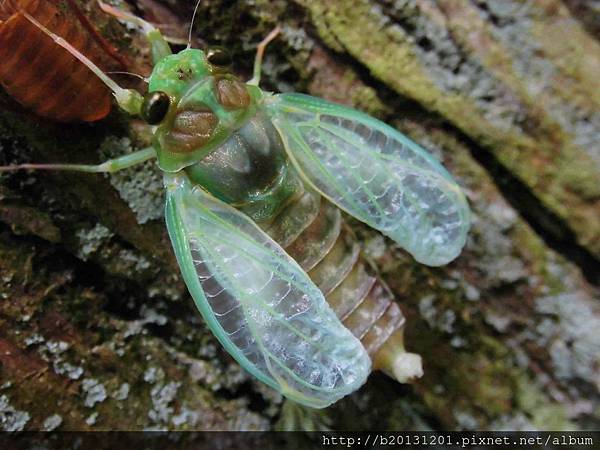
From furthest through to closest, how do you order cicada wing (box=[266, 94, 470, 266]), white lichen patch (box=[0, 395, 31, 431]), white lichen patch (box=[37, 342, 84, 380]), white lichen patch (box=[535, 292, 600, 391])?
white lichen patch (box=[535, 292, 600, 391]) → cicada wing (box=[266, 94, 470, 266]) → white lichen patch (box=[37, 342, 84, 380]) → white lichen patch (box=[0, 395, 31, 431])

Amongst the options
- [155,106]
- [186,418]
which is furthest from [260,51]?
[186,418]

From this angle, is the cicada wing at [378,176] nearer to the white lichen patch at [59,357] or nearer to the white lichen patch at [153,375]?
the white lichen patch at [153,375]

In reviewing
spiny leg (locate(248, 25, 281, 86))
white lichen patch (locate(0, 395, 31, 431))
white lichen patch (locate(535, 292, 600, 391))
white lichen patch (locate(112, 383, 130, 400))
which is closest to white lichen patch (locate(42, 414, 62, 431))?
white lichen patch (locate(0, 395, 31, 431))

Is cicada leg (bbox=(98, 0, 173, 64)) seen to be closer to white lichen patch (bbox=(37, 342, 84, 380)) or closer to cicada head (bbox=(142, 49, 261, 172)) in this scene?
cicada head (bbox=(142, 49, 261, 172))

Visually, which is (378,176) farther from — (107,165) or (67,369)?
(67,369)

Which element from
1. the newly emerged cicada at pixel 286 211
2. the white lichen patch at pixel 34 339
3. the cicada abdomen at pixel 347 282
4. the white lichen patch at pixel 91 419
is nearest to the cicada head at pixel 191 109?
the newly emerged cicada at pixel 286 211

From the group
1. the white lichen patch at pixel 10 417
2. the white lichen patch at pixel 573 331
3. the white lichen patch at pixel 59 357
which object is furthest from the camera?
the white lichen patch at pixel 573 331
